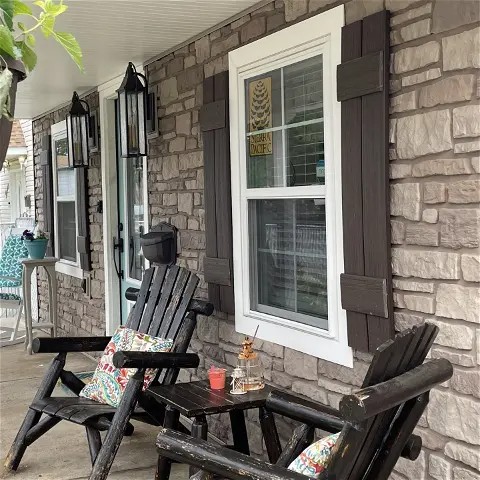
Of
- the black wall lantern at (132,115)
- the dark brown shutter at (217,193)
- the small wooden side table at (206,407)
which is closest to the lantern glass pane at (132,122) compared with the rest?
the black wall lantern at (132,115)

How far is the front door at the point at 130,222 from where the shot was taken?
17.8 ft

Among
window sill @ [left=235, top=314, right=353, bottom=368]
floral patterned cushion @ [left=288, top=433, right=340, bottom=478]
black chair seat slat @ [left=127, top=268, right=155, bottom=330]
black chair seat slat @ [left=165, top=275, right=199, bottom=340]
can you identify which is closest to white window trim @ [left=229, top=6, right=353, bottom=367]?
Answer: window sill @ [left=235, top=314, right=353, bottom=368]

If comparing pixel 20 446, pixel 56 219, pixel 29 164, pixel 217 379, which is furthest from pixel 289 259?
pixel 29 164

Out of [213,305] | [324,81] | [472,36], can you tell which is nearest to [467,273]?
[472,36]

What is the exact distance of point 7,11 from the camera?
1.26m

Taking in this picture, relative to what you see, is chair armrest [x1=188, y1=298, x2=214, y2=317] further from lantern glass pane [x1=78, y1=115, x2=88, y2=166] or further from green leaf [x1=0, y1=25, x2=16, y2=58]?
green leaf [x1=0, y1=25, x2=16, y2=58]

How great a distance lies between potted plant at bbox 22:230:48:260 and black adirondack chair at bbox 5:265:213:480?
2698 mm

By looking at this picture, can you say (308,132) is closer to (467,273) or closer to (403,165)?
(403,165)

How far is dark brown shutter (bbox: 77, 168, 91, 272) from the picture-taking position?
243 inches

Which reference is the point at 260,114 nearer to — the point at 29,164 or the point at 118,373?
the point at 118,373

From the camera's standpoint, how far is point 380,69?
8.84 ft

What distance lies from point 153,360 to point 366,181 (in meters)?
1.27

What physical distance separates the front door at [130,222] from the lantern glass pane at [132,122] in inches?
23.0

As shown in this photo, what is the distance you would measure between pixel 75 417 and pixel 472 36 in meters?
2.33
